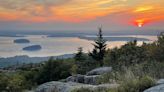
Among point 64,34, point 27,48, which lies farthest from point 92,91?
point 64,34

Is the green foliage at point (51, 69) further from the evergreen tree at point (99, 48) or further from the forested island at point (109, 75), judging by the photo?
the evergreen tree at point (99, 48)

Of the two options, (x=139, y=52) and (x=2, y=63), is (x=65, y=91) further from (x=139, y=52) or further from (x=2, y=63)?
(x=2, y=63)

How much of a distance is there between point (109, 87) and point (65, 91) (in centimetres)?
148

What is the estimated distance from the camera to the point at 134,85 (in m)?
7.37

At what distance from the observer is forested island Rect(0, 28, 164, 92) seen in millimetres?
7656

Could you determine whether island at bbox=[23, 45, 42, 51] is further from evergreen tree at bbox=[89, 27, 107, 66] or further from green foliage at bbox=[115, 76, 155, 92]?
green foliage at bbox=[115, 76, 155, 92]

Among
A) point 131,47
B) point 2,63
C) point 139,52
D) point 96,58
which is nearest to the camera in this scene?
point 139,52

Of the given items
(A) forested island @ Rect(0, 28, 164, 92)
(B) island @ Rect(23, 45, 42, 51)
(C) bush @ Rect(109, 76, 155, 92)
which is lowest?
(B) island @ Rect(23, 45, 42, 51)

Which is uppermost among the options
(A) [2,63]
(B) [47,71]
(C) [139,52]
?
(C) [139,52]

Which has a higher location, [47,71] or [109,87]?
[109,87]

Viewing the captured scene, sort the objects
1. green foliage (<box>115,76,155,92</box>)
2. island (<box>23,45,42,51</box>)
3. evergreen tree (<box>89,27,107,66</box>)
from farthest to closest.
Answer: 1. island (<box>23,45,42,51</box>)
2. evergreen tree (<box>89,27,107,66</box>)
3. green foliage (<box>115,76,155,92</box>)

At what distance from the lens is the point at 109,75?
35.4 ft

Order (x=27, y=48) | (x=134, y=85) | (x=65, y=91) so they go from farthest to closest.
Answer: (x=27, y=48) → (x=65, y=91) → (x=134, y=85)

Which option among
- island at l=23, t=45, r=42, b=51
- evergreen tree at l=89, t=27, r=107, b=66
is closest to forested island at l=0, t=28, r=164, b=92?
evergreen tree at l=89, t=27, r=107, b=66
